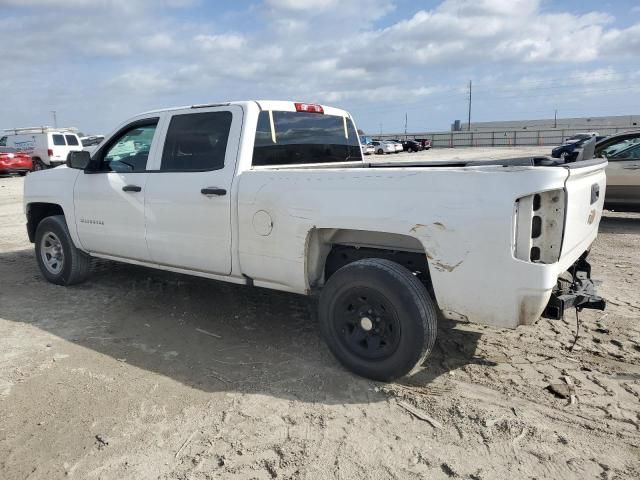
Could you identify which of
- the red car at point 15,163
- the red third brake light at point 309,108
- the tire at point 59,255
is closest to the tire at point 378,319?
the red third brake light at point 309,108

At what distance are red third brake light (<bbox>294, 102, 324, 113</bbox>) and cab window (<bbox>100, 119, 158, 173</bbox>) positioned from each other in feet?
4.44

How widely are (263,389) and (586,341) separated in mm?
2679

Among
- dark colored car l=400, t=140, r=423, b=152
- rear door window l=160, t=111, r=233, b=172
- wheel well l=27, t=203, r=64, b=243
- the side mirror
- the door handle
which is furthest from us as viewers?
dark colored car l=400, t=140, r=423, b=152

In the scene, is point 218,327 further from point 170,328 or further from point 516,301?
point 516,301

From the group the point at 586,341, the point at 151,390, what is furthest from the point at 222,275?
the point at 586,341

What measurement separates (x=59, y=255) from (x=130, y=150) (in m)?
1.78

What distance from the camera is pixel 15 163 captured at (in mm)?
22688

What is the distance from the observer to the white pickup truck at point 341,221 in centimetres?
319

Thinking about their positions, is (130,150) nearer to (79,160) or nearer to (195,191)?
(79,160)

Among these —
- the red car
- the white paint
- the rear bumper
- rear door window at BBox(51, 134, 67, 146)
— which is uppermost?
rear door window at BBox(51, 134, 67, 146)

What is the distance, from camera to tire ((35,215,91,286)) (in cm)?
595

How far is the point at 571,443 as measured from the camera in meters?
2.95

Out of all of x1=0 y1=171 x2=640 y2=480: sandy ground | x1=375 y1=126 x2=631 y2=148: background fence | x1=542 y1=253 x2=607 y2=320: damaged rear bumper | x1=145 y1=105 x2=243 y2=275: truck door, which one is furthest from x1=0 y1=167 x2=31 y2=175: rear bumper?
x1=375 y1=126 x2=631 y2=148: background fence

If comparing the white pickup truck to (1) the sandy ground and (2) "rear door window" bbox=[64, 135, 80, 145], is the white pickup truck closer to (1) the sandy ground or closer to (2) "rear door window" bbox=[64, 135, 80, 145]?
(1) the sandy ground
